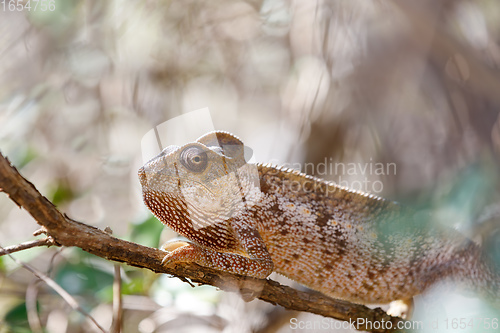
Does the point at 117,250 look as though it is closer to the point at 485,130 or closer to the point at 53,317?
the point at 53,317

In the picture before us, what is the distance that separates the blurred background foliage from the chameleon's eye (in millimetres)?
1747

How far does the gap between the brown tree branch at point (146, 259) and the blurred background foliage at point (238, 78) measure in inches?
63.5

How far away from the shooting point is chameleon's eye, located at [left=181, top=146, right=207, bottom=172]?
192 centimetres

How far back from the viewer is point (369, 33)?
4.32 meters

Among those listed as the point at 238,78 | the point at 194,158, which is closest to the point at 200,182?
the point at 194,158

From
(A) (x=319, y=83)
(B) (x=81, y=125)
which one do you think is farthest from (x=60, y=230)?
(B) (x=81, y=125)

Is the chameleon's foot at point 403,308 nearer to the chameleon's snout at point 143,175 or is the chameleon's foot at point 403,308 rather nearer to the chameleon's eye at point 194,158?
the chameleon's eye at point 194,158

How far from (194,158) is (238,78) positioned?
3.04m

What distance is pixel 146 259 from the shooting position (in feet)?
5.40

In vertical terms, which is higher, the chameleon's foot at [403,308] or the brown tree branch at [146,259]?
the brown tree branch at [146,259]

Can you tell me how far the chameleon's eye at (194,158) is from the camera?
Result: 75.5 inches

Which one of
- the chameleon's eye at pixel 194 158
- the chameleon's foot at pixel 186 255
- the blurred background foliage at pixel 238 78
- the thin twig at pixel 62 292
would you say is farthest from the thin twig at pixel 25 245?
the blurred background foliage at pixel 238 78

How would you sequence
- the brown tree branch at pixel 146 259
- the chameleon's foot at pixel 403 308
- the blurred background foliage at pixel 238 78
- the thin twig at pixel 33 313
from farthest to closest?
the blurred background foliage at pixel 238 78, the chameleon's foot at pixel 403 308, the thin twig at pixel 33 313, the brown tree branch at pixel 146 259

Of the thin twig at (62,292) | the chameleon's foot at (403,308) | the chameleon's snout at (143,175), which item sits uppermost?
the chameleon's snout at (143,175)
